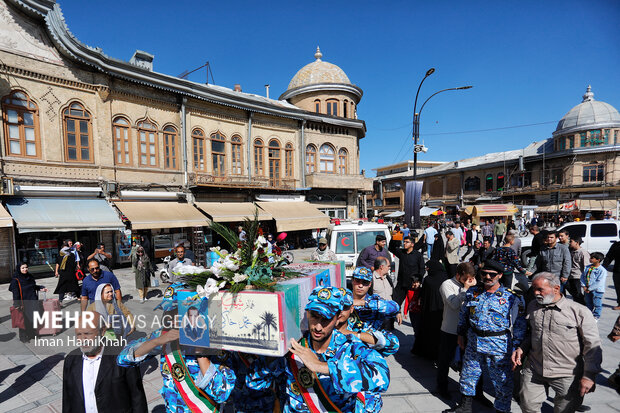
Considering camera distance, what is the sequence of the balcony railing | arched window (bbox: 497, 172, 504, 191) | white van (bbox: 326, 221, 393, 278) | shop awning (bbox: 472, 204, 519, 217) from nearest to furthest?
white van (bbox: 326, 221, 393, 278), the balcony railing, shop awning (bbox: 472, 204, 519, 217), arched window (bbox: 497, 172, 504, 191)

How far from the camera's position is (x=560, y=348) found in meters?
3.20

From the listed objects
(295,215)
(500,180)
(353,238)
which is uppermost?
(500,180)

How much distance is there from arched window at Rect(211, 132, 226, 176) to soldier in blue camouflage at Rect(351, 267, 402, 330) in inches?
652

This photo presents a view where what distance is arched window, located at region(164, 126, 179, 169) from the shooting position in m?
16.7

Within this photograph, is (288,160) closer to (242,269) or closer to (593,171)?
(242,269)

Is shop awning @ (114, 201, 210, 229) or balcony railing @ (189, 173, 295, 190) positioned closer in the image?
shop awning @ (114, 201, 210, 229)

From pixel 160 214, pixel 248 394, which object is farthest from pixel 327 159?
pixel 248 394

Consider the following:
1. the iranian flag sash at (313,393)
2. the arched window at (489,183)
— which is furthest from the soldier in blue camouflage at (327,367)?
the arched window at (489,183)

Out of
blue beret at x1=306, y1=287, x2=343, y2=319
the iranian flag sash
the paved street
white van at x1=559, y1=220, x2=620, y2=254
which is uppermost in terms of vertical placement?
blue beret at x1=306, y1=287, x2=343, y2=319

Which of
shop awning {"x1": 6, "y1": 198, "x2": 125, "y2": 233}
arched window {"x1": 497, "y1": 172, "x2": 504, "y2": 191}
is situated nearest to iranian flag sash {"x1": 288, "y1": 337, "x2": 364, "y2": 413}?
shop awning {"x1": 6, "y1": 198, "x2": 125, "y2": 233}

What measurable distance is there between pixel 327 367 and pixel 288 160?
20260 mm

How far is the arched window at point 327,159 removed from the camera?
23.2 metres

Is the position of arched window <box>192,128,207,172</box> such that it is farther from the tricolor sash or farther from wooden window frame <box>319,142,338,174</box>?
the tricolor sash

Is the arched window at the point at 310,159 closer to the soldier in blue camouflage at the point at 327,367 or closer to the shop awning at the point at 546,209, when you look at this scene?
the soldier in blue camouflage at the point at 327,367
